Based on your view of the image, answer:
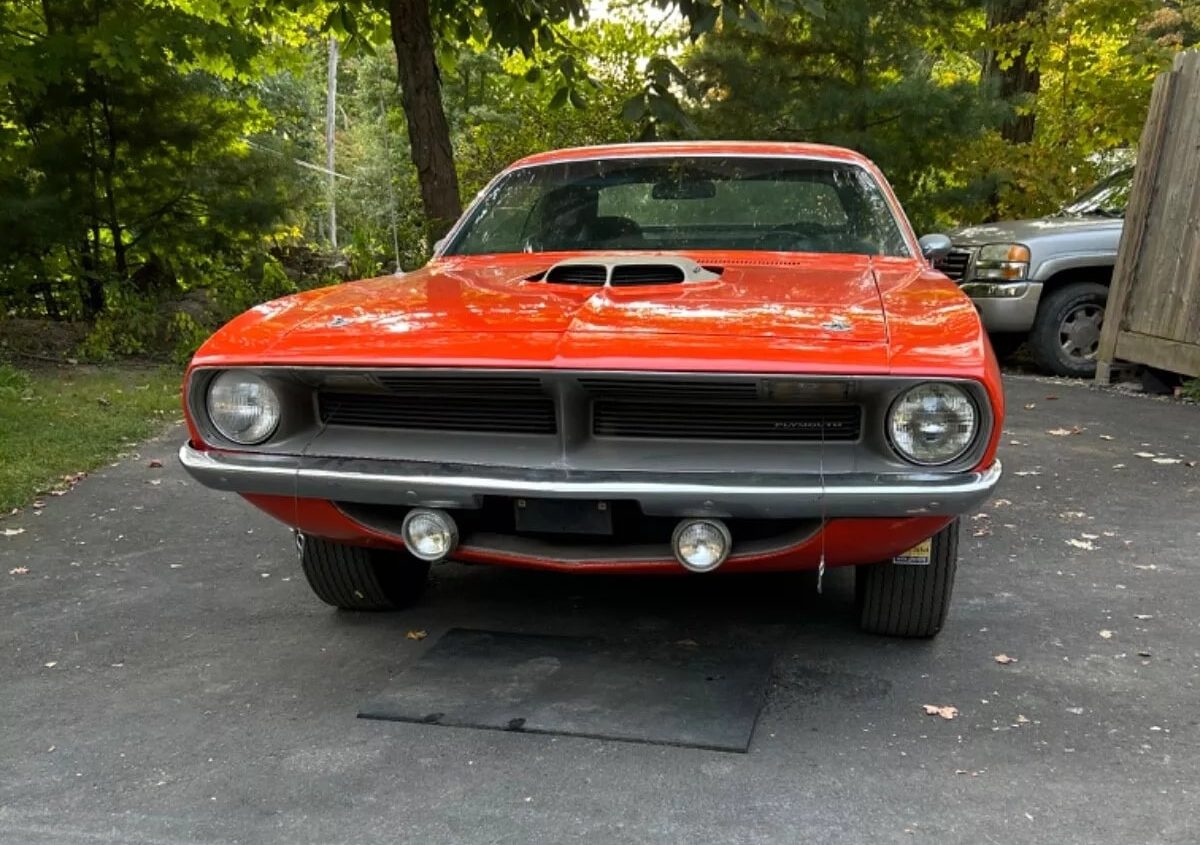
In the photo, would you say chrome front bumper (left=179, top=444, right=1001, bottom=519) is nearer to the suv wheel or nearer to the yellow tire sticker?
the yellow tire sticker

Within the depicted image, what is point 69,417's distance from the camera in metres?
7.12

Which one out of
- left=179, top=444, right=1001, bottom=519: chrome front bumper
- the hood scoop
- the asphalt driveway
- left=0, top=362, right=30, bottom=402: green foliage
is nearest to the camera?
the asphalt driveway

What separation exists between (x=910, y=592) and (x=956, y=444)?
2.40ft

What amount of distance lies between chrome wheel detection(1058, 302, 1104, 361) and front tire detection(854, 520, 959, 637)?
646 centimetres

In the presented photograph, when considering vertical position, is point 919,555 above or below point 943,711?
above

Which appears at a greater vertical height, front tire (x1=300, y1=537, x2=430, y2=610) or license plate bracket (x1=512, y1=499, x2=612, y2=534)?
license plate bracket (x1=512, y1=499, x2=612, y2=534)

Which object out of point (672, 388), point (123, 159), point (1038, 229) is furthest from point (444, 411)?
point (123, 159)

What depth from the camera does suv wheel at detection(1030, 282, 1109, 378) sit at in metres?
8.96

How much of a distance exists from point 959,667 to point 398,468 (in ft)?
5.87

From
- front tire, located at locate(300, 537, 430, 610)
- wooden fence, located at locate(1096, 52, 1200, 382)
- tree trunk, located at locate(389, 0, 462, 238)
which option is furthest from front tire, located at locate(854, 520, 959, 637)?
tree trunk, located at locate(389, 0, 462, 238)

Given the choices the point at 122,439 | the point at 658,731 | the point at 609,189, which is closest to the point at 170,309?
the point at 122,439

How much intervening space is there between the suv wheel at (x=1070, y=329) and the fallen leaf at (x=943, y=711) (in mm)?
6767

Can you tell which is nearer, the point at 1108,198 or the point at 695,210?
the point at 695,210

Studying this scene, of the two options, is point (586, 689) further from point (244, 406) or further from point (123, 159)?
point (123, 159)
